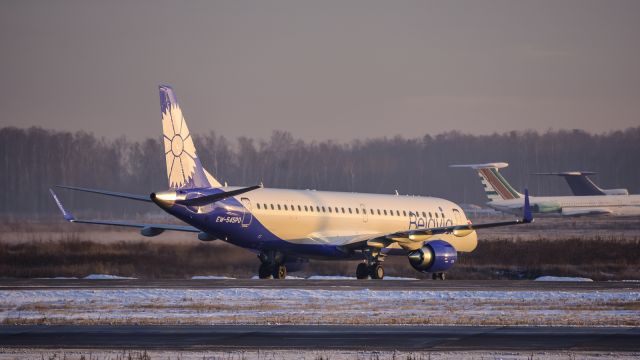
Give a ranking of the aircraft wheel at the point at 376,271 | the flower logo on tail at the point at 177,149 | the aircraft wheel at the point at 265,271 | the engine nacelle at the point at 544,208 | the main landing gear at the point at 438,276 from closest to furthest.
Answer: the flower logo on tail at the point at 177,149 < the aircraft wheel at the point at 265,271 < the aircraft wheel at the point at 376,271 < the main landing gear at the point at 438,276 < the engine nacelle at the point at 544,208

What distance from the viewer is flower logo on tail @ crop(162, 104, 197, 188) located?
35469 millimetres

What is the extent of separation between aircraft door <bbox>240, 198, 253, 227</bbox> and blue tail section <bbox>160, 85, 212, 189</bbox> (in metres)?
1.38

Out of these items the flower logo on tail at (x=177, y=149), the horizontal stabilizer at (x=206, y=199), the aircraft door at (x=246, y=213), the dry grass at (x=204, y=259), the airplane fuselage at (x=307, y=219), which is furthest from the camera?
the dry grass at (x=204, y=259)

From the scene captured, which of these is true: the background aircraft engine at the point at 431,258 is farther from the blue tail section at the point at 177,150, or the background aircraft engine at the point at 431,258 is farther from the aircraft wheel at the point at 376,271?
the blue tail section at the point at 177,150

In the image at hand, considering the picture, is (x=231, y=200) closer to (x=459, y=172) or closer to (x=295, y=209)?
(x=295, y=209)

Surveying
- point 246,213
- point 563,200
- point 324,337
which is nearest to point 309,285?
point 246,213

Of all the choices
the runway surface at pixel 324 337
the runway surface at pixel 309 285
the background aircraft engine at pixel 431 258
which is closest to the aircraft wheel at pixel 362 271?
the background aircraft engine at pixel 431 258

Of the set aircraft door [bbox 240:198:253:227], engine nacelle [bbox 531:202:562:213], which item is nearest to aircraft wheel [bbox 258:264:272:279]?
aircraft door [bbox 240:198:253:227]

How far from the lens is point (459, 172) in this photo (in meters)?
124

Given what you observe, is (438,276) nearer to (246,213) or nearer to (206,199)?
(246,213)

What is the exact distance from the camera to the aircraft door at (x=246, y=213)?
37.1m

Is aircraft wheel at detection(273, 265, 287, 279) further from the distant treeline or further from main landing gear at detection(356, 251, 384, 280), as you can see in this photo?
the distant treeline

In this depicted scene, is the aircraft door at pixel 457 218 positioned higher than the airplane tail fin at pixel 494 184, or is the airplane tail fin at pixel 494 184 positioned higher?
the airplane tail fin at pixel 494 184

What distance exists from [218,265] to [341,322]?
2164cm
